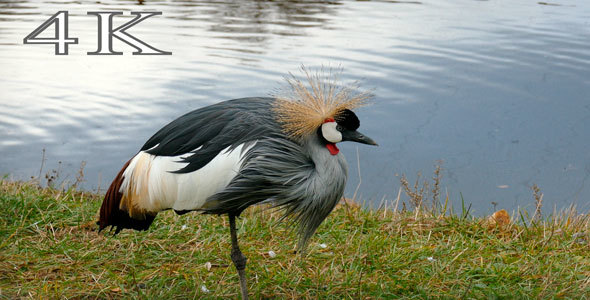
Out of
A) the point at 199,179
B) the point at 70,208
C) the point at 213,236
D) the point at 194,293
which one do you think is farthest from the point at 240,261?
the point at 70,208

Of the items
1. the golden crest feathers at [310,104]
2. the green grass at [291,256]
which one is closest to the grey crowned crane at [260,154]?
the golden crest feathers at [310,104]

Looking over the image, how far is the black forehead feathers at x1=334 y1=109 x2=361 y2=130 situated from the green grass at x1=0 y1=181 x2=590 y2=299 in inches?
32.4

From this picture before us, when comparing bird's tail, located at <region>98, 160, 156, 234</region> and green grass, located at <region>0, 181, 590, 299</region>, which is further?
green grass, located at <region>0, 181, 590, 299</region>

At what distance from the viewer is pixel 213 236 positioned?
4152mm

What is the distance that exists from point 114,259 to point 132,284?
1.12 feet

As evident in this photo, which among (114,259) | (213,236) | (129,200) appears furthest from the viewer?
(213,236)

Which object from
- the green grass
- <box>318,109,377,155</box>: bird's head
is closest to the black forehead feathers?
<box>318,109,377,155</box>: bird's head

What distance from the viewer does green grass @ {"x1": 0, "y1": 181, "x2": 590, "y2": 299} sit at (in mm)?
3510

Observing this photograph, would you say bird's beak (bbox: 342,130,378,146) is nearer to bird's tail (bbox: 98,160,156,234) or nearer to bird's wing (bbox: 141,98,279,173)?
bird's wing (bbox: 141,98,279,173)

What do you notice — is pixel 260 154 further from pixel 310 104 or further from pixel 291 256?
pixel 291 256

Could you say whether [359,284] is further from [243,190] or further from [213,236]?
[213,236]

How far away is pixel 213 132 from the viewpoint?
3072 millimetres

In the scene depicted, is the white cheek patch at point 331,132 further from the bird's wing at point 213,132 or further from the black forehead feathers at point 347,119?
the bird's wing at point 213,132

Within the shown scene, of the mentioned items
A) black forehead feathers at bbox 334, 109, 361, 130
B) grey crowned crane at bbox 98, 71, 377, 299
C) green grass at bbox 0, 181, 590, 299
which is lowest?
green grass at bbox 0, 181, 590, 299
